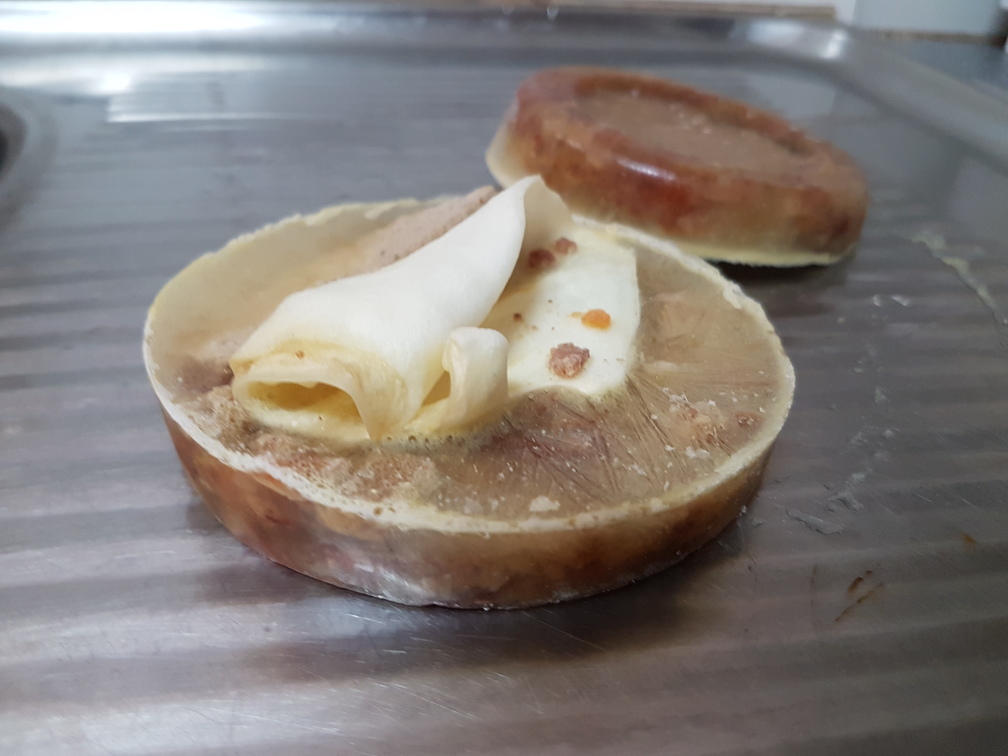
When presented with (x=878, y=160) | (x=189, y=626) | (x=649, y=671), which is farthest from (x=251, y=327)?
(x=878, y=160)

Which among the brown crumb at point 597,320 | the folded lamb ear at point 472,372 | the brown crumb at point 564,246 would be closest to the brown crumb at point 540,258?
the brown crumb at point 564,246

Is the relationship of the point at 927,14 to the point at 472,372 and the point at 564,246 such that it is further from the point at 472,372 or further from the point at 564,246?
the point at 472,372

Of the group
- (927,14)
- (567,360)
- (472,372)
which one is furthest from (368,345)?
(927,14)

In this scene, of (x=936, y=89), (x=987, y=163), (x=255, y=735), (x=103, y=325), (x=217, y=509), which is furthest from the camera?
(x=936, y=89)

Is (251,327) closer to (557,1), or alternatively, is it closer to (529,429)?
(529,429)

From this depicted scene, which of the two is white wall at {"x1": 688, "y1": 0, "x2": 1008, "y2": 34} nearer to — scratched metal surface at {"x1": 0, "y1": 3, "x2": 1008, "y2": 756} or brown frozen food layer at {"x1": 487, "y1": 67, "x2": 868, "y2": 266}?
scratched metal surface at {"x1": 0, "y1": 3, "x2": 1008, "y2": 756}

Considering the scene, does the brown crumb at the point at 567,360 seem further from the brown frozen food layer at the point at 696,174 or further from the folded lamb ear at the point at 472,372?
the brown frozen food layer at the point at 696,174

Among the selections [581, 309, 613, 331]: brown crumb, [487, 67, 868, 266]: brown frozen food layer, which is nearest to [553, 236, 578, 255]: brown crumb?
[581, 309, 613, 331]: brown crumb
